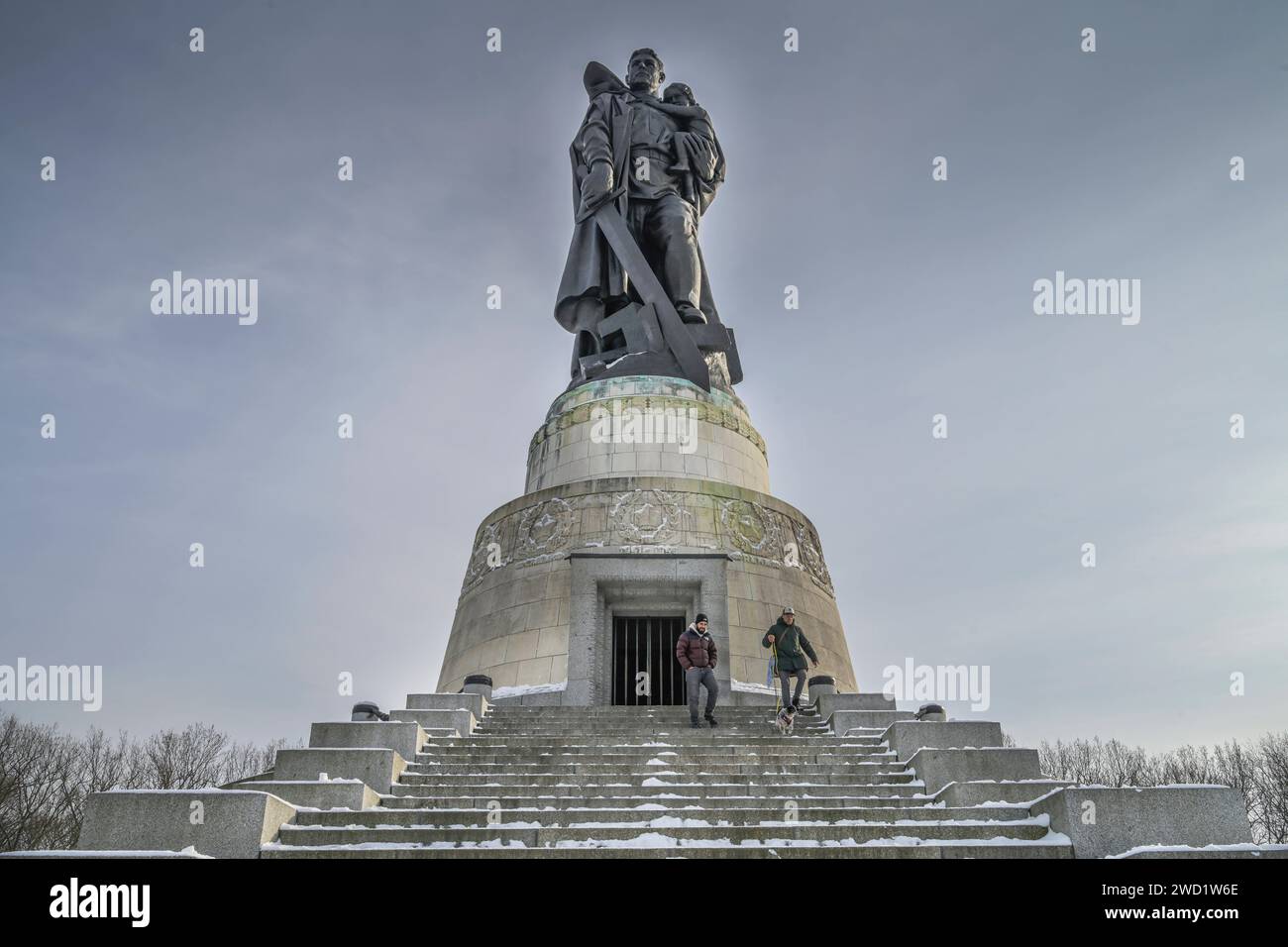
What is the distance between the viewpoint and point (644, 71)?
2566 centimetres

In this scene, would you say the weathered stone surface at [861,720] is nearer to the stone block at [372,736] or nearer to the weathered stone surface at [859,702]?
the weathered stone surface at [859,702]

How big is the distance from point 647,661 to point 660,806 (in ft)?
30.2

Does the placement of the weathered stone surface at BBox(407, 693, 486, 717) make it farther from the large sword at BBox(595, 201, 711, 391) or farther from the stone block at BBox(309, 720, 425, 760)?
the large sword at BBox(595, 201, 711, 391)

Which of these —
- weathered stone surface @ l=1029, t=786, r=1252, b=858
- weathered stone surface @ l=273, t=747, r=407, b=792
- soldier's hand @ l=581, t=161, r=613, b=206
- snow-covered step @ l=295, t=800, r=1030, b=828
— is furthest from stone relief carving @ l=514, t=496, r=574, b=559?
weathered stone surface @ l=1029, t=786, r=1252, b=858

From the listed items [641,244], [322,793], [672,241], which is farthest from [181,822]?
[641,244]

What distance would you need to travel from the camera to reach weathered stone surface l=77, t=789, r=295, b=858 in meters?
8.45

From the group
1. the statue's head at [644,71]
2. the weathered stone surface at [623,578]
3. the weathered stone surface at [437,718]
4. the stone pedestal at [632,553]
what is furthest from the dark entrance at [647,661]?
the statue's head at [644,71]

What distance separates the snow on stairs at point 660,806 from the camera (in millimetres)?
8539

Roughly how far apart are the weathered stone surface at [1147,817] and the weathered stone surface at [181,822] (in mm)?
6765

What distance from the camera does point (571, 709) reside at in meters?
14.5

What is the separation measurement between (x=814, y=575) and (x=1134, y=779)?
27.4 metres
